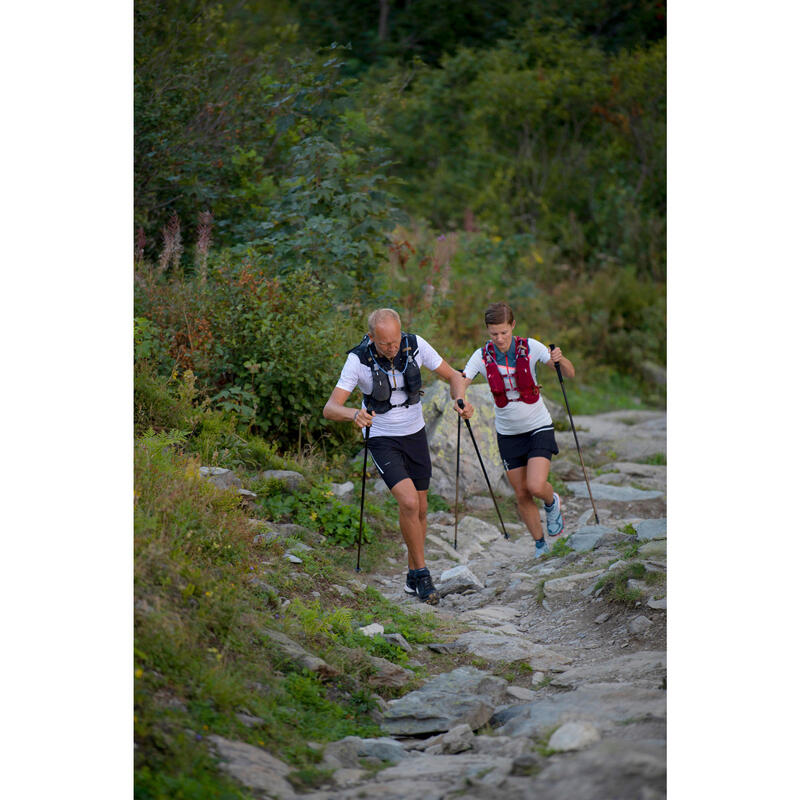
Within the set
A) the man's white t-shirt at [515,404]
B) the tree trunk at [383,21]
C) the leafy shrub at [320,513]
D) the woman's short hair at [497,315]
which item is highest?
the tree trunk at [383,21]

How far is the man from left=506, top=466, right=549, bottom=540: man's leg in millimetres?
1047

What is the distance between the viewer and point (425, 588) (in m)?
7.32

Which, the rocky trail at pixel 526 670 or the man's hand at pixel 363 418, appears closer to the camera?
the rocky trail at pixel 526 670

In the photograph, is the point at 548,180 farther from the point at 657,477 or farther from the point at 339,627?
the point at 339,627

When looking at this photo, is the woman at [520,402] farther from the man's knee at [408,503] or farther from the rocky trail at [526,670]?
the man's knee at [408,503]

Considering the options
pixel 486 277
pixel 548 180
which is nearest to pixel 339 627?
pixel 486 277

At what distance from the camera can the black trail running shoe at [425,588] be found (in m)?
7.32

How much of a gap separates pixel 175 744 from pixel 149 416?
4.28 m

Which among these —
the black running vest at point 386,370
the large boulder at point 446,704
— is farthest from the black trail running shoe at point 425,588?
the large boulder at point 446,704

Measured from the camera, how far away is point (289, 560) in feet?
23.4

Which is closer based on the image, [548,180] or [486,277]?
[486,277]

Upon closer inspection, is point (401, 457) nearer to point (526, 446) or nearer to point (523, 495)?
point (526, 446)

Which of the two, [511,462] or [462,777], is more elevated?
[511,462]

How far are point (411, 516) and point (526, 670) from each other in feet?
5.40
